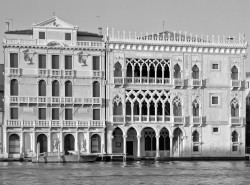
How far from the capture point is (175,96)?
2511 inches

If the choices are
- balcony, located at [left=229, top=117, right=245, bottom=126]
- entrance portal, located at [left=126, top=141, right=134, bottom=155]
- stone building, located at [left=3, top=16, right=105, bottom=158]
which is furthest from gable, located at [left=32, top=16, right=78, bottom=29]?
balcony, located at [left=229, top=117, right=245, bottom=126]

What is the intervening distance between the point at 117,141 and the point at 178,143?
5.00m

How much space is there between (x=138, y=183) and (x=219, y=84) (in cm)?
2543

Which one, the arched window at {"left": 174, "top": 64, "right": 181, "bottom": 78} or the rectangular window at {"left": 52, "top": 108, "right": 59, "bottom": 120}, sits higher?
the arched window at {"left": 174, "top": 64, "right": 181, "bottom": 78}

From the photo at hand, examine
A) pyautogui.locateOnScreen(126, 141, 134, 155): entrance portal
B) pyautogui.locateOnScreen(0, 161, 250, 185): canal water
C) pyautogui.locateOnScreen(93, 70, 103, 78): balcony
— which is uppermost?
pyautogui.locateOnScreen(93, 70, 103, 78): balcony

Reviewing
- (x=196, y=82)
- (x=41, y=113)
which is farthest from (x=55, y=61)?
(x=196, y=82)

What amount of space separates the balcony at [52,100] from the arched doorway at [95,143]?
104 inches

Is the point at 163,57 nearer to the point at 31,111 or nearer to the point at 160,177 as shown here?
the point at 31,111

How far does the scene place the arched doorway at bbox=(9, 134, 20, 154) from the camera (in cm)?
6028

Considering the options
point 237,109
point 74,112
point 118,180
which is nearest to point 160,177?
point 118,180

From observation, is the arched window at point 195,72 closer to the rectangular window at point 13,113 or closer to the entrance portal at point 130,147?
the entrance portal at point 130,147

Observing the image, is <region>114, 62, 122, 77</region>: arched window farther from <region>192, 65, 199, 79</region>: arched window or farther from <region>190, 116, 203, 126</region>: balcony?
<region>190, 116, 203, 126</region>: balcony

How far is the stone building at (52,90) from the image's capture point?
60.4 meters

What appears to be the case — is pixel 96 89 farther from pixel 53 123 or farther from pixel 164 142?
pixel 164 142
